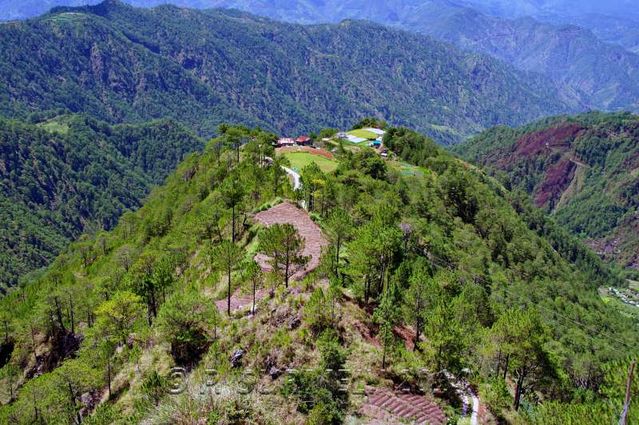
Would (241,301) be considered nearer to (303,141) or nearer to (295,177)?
(295,177)

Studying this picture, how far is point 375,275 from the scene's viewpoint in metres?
49.8

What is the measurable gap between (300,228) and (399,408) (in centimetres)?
3237

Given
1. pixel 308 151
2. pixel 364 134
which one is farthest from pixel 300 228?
pixel 364 134

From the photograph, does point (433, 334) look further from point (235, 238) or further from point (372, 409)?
point (235, 238)

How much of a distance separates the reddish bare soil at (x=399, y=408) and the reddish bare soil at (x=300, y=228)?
1644 centimetres

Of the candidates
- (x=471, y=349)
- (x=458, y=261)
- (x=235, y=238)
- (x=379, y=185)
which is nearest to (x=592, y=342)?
(x=458, y=261)

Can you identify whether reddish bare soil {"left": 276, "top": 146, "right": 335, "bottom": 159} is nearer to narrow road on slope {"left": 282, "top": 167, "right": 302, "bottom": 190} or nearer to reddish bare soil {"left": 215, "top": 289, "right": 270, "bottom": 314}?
narrow road on slope {"left": 282, "top": 167, "right": 302, "bottom": 190}

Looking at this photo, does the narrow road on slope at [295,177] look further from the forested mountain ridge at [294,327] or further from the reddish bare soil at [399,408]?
the reddish bare soil at [399,408]

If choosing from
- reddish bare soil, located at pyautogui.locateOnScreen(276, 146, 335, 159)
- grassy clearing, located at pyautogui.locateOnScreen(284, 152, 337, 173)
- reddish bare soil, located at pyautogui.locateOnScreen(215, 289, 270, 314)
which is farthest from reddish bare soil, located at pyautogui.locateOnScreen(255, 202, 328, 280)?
reddish bare soil, located at pyautogui.locateOnScreen(276, 146, 335, 159)

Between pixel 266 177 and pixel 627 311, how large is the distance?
17045 centimetres

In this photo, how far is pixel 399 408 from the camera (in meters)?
36.5

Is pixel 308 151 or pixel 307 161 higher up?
pixel 307 161

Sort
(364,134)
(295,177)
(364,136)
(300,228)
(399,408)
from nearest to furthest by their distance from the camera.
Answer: (399,408) → (300,228) → (295,177) → (364,136) → (364,134)

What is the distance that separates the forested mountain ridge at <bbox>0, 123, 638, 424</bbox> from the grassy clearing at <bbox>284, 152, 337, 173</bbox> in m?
7.32
